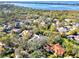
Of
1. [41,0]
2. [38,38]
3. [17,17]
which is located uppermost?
[41,0]

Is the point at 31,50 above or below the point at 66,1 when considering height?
below

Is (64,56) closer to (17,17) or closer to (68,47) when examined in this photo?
(68,47)

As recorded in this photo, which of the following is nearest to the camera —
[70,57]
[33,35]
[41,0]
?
[70,57]

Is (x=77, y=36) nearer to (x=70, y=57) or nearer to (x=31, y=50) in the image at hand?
(x=70, y=57)

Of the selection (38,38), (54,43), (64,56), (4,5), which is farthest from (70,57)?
(4,5)

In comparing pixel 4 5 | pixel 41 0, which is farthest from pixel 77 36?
pixel 4 5

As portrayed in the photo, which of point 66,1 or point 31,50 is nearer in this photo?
Answer: point 31,50

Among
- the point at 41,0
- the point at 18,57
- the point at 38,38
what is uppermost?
the point at 41,0

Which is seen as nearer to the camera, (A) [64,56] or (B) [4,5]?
(A) [64,56]

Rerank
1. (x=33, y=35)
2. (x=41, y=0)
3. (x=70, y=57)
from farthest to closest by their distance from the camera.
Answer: (x=41, y=0), (x=33, y=35), (x=70, y=57)
